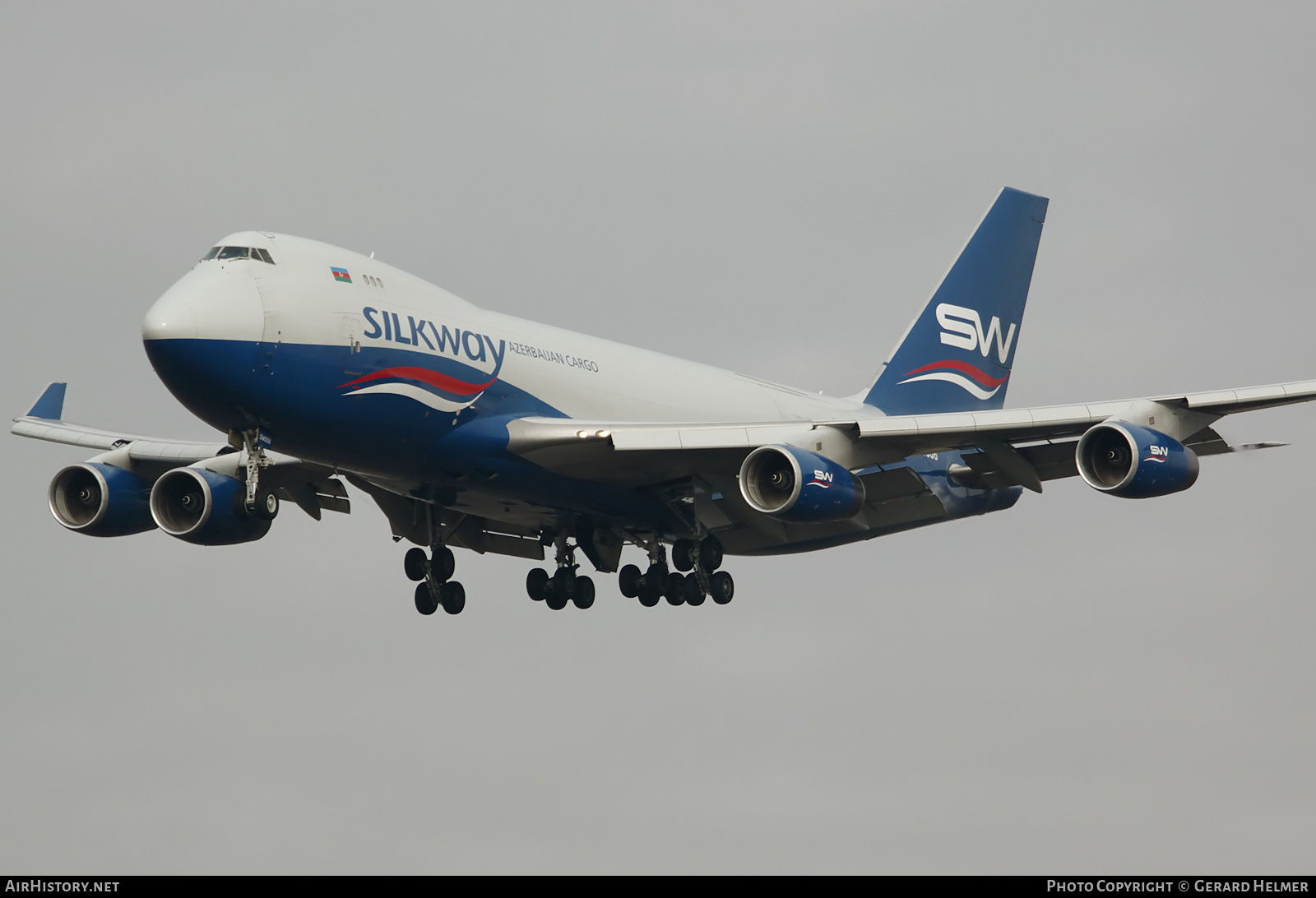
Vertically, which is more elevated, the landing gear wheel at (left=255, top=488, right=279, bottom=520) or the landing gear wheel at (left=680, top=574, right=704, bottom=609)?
the landing gear wheel at (left=680, top=574, right=704, bottom=609)

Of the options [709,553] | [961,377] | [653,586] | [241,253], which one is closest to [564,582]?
[653,586]

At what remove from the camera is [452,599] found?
42531 millimetres

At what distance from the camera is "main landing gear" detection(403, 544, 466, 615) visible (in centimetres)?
4256

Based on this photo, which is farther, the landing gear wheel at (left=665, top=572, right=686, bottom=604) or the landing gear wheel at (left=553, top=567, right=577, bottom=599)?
the landing gear wheel at (left=553, top=567, right=577, bottom=599)

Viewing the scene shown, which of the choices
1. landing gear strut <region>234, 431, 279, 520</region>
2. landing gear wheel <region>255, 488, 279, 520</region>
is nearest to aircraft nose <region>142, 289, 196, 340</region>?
landing gear strut <region>234, 431, 279, 520</region>

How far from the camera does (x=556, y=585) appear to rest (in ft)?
140

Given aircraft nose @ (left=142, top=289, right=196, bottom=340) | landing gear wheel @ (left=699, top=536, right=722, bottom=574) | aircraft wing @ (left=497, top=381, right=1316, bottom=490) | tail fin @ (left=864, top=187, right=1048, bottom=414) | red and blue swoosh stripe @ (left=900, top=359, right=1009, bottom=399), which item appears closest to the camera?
aircraft nose @ (left=142, top=289, right=196, bottom=340)

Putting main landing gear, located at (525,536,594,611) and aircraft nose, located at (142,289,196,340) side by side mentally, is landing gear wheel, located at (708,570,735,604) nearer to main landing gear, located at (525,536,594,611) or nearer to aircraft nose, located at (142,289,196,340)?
main landing gear, located at (525,536,594,611)

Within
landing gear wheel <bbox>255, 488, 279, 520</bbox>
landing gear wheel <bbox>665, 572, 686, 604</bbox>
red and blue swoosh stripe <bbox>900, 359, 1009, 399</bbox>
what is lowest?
landing gear wheel <bbox>255, 488, 279, 520</bbox>

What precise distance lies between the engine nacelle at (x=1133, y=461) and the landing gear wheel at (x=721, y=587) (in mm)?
9651

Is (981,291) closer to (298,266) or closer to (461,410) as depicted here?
(461,410)

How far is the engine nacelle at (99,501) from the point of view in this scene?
41.5 m

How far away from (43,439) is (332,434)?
45.4ft

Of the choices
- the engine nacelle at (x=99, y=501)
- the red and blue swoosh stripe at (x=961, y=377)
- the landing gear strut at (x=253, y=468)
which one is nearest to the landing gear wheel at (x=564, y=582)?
the engine nacelle at (x=99, y=501)
